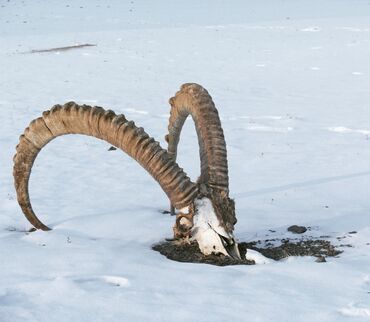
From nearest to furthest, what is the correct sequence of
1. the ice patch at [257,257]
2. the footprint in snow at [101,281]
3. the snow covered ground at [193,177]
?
the snow covered ground at [193,177] < the footprint in snow at [101,281] < the ice patch at [257,257]

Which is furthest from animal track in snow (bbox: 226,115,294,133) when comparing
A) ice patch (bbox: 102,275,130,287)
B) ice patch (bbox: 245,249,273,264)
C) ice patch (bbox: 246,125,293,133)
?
ice patch (bbox: 102,275,130,287)

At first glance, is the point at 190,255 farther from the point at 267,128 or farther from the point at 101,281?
the point at 267,128

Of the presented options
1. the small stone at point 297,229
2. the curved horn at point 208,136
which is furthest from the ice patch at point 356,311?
the small stone at point 297,229

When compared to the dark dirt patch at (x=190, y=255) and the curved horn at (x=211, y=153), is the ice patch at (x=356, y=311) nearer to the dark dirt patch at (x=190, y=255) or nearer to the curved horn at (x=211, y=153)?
the dark dirt patch at (x=190, y=255)

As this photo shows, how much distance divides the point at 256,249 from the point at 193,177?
16.0ft

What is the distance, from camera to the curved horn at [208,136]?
25.6ft

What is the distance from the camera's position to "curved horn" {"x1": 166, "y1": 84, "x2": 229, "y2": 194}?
7.79m

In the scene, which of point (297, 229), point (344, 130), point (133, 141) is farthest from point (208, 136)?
point (344, 130)

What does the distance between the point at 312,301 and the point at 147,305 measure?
150cm

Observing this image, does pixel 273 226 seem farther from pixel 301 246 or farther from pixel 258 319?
pixel 258 319

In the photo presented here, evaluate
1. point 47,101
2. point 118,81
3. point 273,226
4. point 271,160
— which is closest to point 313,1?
point 118,81

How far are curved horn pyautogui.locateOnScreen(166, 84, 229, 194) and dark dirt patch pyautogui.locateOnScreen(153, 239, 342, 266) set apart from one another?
0.80m

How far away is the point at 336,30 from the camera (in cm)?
4588

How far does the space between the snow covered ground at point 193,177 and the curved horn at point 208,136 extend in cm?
113
